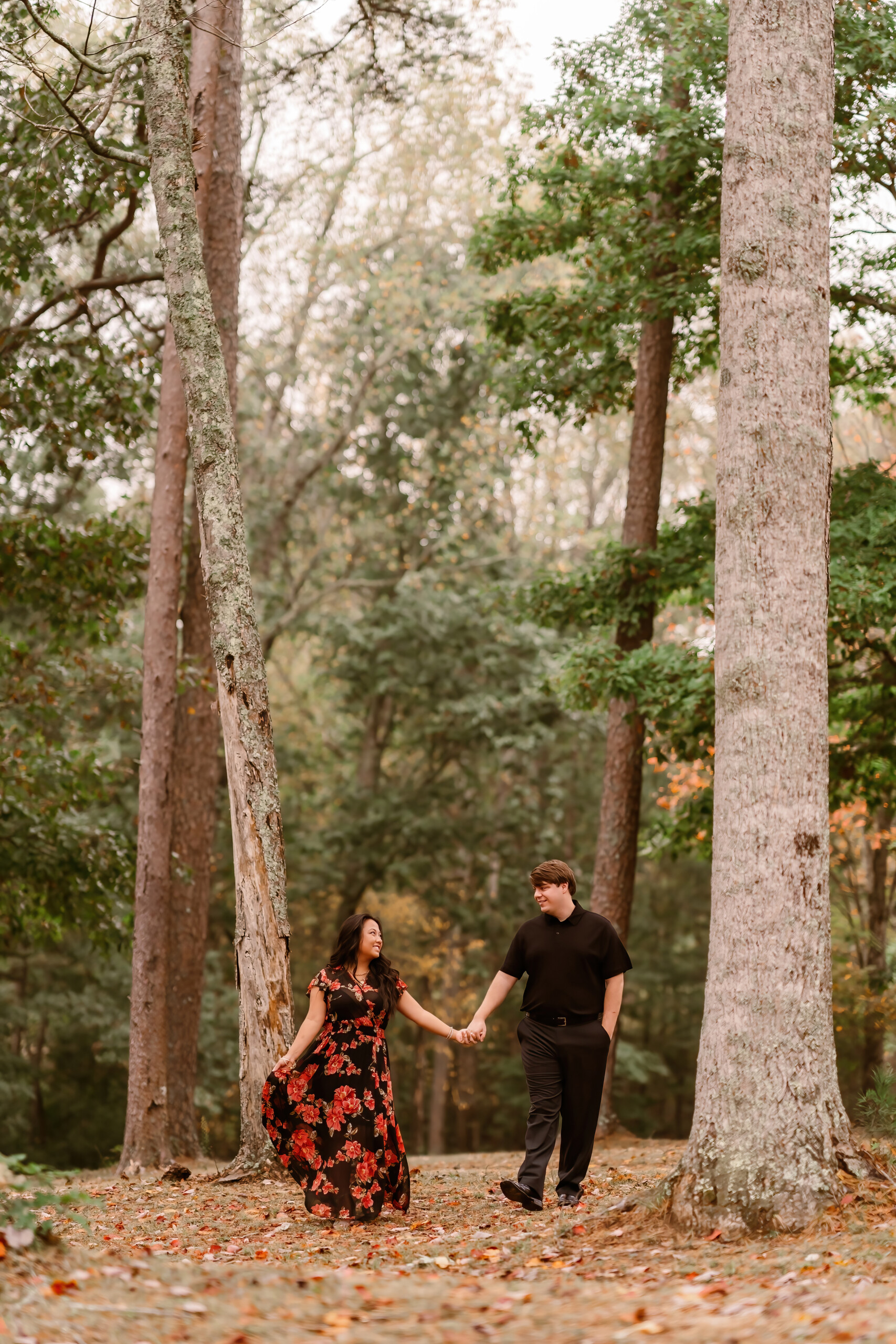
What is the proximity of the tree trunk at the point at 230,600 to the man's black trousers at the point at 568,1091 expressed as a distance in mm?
1953

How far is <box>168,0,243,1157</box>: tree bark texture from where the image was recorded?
39.6 ft

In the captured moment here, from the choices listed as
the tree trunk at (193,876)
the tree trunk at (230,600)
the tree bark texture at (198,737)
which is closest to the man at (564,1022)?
the tree trunk at (230,600)

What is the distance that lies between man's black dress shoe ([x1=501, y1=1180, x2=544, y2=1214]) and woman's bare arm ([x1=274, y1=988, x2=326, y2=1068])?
130 cm

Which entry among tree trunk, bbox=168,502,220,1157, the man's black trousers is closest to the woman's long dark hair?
the man's black trousers

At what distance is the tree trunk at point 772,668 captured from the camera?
5379mm

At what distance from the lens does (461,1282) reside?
488cm

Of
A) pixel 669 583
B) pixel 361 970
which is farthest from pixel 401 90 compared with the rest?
pixel 361 970

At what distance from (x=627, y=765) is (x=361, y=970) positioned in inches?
255

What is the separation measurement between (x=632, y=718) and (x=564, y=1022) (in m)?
5.88

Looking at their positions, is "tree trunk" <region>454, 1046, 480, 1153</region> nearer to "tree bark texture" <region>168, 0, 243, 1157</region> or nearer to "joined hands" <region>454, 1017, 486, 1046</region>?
"tree bark texture" <region>168, 0, 243, 1157</region>

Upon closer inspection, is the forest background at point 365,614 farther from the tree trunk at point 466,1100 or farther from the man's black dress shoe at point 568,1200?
the man's black dress shoe at point 568,1200

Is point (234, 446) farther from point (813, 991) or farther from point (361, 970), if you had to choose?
point (813, 991)

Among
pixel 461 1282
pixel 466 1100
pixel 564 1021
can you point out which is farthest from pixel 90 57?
pixel 466 1100

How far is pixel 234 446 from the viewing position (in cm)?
884
